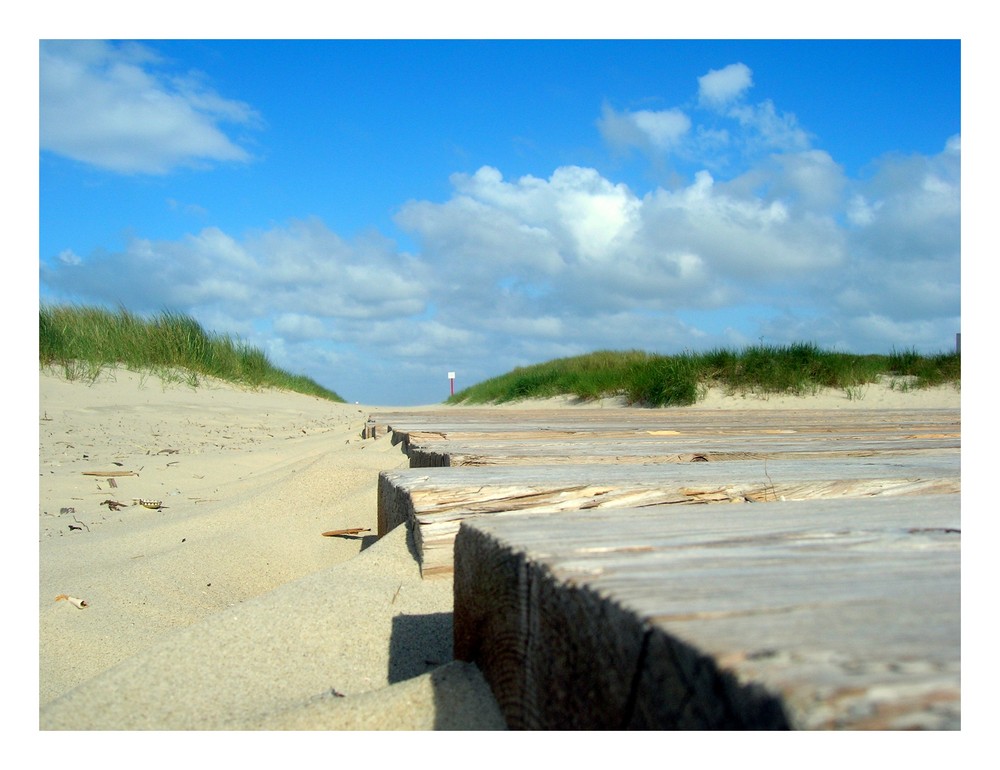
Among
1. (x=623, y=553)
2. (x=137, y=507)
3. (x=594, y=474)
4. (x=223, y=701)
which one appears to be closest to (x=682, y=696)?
(x=623, y=553)

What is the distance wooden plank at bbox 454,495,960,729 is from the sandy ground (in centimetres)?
21

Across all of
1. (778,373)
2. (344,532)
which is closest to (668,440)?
(344,532)

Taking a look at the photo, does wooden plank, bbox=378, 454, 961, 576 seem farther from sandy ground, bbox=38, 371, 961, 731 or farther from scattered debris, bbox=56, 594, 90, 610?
scattered debris, bbox=56, 594, 90, 610

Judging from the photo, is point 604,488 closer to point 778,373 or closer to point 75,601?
point 75,601

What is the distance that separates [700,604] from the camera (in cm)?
64

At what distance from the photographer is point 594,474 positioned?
1793 mm

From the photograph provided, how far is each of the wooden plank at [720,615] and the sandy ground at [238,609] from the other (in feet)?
0.68

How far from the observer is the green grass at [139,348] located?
866cm

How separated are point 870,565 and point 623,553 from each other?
25 centimetres

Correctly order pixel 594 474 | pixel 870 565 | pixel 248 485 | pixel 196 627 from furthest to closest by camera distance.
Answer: pixel 248 485 → pixel 594 474 → pixel 196 627 → pixel 870 565

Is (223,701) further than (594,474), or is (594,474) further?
(594,474)

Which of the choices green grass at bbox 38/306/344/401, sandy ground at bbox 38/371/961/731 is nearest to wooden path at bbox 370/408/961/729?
sandy ground at bbox 38/371/961/731

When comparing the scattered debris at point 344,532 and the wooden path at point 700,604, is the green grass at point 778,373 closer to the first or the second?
the scattered debris at point 344,532

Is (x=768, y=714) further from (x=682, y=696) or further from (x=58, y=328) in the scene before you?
(x=58, y=328)
